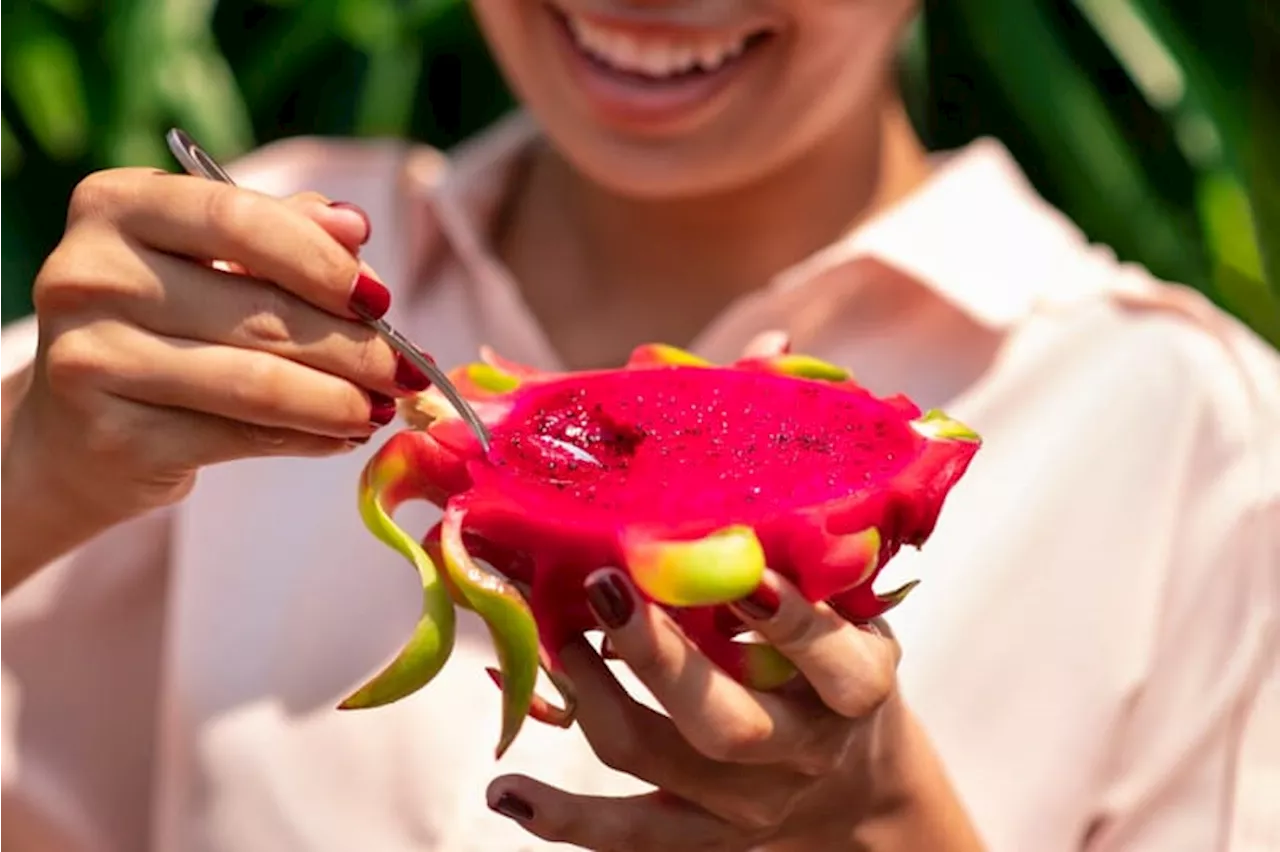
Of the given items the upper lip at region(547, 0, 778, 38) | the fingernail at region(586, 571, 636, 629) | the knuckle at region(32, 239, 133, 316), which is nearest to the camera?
the fingernail at region(586, 571, 636, 629)

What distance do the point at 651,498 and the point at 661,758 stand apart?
4.2 inches

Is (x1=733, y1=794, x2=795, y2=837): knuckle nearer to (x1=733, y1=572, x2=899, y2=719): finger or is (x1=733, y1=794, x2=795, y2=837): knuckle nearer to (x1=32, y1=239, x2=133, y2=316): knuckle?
(x1=733, y1=572, x2=899, y2=719): finger

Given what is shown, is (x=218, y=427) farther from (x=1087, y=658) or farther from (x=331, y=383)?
(x=1087, y=658)

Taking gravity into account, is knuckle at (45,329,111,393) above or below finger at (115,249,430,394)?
below

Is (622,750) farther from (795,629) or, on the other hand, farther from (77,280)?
(77,280)

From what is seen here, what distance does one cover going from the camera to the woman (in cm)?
92

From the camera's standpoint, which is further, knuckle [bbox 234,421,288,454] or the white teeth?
the white teeth

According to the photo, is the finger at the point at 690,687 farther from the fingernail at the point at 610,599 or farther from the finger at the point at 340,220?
the finger at the point at 340,220

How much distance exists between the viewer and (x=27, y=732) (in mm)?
1019

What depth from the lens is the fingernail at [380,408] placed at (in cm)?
66

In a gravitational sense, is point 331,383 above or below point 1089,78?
above

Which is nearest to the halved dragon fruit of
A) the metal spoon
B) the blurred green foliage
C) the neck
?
the metal spoon

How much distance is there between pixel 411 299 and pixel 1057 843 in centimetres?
54

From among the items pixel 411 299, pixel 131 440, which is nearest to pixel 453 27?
pixel 411 299
